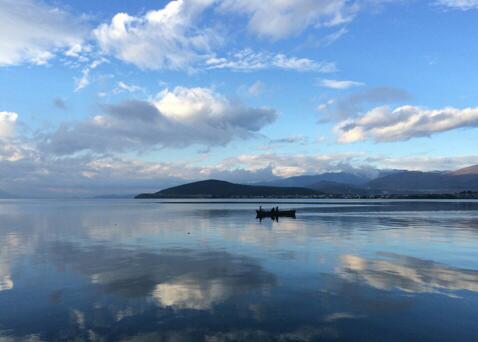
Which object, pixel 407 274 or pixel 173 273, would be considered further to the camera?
pixel 173 273

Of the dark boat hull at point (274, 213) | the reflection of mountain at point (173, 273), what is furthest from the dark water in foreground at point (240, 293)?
the dark boat hull at point (274, 213)

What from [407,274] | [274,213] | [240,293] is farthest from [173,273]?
[274,213]

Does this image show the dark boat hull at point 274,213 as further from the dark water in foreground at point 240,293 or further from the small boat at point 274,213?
the dark water in foreground at point 240,293

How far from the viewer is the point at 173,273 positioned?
2662 cm

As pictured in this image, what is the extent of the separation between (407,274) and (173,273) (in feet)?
52.0

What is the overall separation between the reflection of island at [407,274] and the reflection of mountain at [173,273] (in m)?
6.40

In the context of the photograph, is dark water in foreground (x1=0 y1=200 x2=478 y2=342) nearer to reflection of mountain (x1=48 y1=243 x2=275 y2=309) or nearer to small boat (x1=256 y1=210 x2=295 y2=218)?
reflection of mountain (x1=48 y1=243 x2=275 y2=309)

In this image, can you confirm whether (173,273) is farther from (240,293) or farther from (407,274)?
(407,274)

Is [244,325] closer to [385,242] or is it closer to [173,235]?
[385,242]

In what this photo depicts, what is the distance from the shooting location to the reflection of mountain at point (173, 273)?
69.2ft

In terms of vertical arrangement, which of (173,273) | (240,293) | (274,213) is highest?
(274,213)

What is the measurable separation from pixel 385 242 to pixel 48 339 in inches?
1451

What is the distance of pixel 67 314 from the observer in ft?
57.9

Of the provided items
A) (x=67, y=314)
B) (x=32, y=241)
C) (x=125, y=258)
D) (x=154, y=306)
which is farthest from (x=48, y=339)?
(x=32, y=241)
